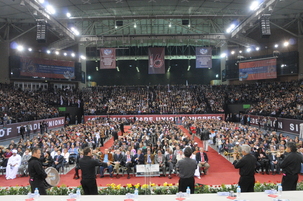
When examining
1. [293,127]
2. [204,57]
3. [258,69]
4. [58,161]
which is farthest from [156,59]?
[58,161]

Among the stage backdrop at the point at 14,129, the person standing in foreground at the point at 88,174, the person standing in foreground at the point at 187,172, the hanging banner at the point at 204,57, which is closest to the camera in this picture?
the person standing in foreground at the point at 88,174

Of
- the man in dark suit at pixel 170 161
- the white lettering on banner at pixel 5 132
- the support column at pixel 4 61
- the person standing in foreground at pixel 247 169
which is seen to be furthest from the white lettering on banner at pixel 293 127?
the support column at pixel 4 61

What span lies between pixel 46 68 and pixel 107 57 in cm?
1687

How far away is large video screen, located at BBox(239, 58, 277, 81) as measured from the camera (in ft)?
120

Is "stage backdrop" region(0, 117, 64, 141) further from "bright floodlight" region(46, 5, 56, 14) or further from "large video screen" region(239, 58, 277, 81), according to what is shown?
"large video screen" region(239, 58, 277, 81)

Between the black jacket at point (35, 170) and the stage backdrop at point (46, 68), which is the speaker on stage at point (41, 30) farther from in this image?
the stage backdrop at point (46, 68)

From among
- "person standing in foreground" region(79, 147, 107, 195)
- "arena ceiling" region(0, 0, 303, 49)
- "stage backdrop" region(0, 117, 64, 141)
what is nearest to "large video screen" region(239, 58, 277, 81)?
"arena ceiling" region(0, 0, 303, 49)

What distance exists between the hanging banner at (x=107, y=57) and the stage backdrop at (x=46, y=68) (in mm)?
16153

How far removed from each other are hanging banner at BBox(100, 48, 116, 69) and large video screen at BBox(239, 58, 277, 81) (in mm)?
23640

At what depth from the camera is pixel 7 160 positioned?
39.8 feet

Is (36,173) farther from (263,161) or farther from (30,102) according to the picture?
(30,102)

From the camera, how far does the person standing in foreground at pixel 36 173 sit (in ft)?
17.9

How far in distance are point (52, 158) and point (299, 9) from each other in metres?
32.6

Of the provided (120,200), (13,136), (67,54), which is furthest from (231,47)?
(120,200)
